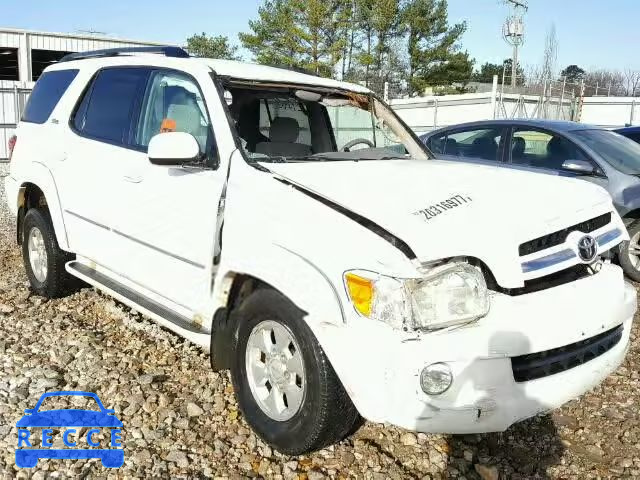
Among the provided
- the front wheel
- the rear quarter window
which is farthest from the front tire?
the front wheel

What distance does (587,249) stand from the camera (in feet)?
9.28

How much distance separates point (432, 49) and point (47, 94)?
130 ft

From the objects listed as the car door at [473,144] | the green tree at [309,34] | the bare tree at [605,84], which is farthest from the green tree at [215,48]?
the car door at [473,144]

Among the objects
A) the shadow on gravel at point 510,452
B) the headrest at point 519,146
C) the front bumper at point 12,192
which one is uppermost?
the headrest at point 519,146

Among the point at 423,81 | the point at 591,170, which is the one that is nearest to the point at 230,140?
the point at 591,170

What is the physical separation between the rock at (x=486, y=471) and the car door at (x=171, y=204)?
1.60 m

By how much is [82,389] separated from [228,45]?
45.3 meters

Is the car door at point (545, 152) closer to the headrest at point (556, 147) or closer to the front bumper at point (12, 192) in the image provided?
the headrest at point (556, 147)

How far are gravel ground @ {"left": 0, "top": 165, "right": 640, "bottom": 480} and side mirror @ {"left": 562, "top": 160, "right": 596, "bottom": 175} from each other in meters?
2.29

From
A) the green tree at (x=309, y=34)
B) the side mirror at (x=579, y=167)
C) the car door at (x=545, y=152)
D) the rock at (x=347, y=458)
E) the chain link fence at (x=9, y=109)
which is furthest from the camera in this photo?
the green tree at (x=309, y=34)

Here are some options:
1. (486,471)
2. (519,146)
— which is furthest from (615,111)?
(486,471)

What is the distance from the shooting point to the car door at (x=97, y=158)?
3996 millimetres

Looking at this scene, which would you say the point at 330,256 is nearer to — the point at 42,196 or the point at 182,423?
the point at 182,423

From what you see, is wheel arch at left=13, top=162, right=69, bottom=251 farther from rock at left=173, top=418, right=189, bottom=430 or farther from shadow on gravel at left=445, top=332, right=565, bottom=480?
shadow on gravel at left=445, top=332, right=565, bottom=480
